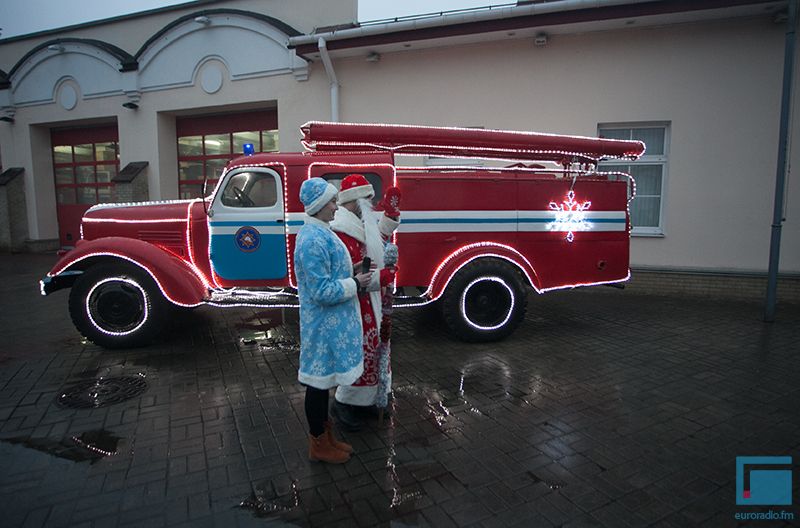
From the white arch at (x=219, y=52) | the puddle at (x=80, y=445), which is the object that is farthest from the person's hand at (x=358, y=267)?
the white arch at (x=219, y=52)

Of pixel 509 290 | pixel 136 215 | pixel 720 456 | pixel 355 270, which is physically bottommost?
pixel 720 456

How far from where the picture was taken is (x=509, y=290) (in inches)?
201

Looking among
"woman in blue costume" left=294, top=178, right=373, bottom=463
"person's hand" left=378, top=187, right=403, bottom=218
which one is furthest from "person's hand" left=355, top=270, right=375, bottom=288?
"person's hand" left=378, top=187, right=403, bottom=218

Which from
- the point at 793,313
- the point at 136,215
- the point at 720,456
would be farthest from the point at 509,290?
the point at 793,313

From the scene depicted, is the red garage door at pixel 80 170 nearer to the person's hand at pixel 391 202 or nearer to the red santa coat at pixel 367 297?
the person's hand at pixel 391 202

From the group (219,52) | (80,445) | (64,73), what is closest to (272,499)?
(80,445)

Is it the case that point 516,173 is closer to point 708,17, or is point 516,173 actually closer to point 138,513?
point 138,513

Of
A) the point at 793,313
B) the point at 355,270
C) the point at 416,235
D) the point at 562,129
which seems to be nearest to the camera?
the point at 355,270

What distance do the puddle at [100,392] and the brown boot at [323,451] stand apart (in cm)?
201

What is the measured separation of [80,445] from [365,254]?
2398mm

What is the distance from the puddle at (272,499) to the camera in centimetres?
237

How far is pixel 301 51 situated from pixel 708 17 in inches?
301

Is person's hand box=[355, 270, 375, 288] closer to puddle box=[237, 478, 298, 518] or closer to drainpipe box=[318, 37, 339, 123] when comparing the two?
puddle box=[237, 478, 298, 518]

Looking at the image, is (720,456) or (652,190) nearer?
(720,456)
